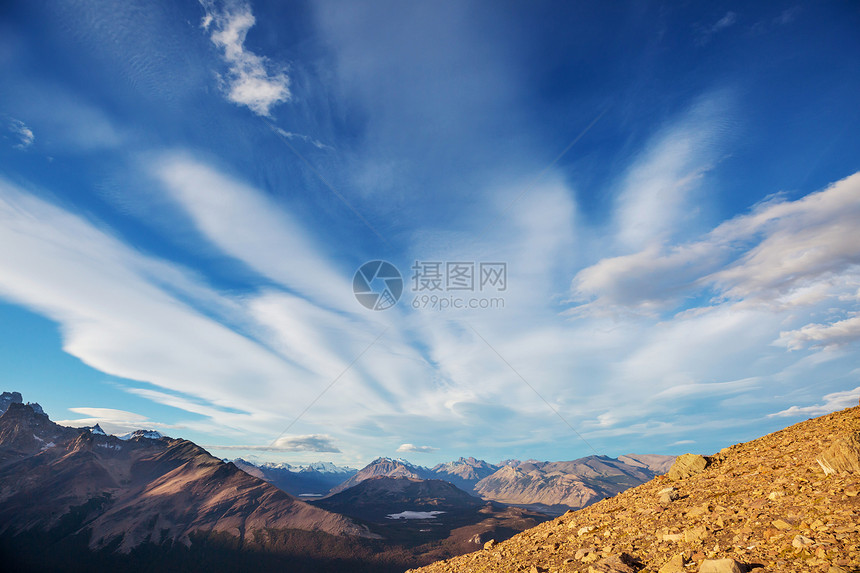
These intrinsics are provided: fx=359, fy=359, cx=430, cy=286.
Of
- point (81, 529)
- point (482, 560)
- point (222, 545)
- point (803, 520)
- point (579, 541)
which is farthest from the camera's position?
point (81, 529)

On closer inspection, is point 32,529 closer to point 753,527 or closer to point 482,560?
point 482,560

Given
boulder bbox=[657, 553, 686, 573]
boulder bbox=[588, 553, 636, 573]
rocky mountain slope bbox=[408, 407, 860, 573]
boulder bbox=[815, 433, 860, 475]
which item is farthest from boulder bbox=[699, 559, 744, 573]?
boulder bbox=[815, 433, 860, 475]

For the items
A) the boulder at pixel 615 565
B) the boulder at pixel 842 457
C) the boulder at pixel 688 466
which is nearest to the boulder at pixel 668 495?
the boulder at pixel 688 466

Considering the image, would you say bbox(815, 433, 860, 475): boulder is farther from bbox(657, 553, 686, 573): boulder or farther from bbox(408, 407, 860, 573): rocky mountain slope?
bbox(657, 553, 686, 573): boulder

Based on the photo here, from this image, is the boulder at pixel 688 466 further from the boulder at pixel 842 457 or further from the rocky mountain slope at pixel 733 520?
the boulder at pixel 842 457

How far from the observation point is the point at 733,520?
1395 centimetres

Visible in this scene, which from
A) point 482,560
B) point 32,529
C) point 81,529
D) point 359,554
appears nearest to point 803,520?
point 482,560

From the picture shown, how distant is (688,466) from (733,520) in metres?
9.62

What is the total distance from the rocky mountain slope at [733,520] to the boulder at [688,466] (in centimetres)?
6

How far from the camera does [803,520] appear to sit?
1222cm

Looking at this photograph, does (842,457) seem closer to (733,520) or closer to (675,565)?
(733,520)

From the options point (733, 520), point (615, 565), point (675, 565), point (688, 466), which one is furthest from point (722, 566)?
point (688, 466)

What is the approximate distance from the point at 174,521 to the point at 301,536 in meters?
68.8

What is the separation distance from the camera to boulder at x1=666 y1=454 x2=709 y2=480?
2183cm
